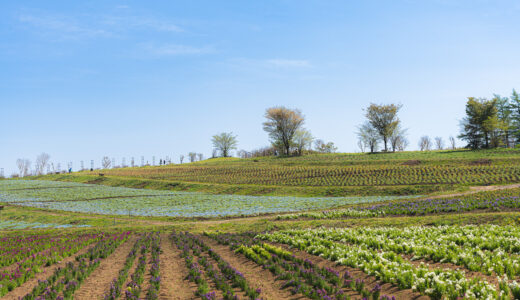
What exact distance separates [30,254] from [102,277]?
741cm

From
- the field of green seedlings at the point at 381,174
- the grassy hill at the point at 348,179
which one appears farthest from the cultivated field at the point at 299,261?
the field of green seedlings at the point at 381,174

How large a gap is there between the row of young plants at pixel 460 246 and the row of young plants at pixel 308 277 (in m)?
3.30

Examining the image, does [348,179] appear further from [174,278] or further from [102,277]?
[102,277]

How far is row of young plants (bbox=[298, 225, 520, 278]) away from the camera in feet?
32.8

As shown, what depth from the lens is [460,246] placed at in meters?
12.7

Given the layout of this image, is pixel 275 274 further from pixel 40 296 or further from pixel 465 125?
pixel 465 125

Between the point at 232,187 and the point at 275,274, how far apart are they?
4544 centimetres

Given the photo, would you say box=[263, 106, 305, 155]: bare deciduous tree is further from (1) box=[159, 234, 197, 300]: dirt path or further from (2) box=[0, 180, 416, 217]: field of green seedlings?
(1) box=[159, 234, 197, 300]: dirt path

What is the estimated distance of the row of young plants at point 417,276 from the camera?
319 inches

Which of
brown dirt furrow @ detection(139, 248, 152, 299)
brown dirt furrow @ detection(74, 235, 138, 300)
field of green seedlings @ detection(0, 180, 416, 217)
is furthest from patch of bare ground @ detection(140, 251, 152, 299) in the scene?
field of green seedlings @ detection(0, 180, 416, 217)

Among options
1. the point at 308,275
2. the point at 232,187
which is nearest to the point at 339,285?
the point at 308,275

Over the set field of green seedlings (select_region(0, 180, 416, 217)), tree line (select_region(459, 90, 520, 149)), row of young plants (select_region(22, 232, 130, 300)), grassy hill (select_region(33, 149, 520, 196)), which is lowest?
field of green seedlings (select_region(0, 180, 416, 217))

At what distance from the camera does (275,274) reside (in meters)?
12.1

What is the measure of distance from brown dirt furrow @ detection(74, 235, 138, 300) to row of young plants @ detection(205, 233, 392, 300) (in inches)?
224
